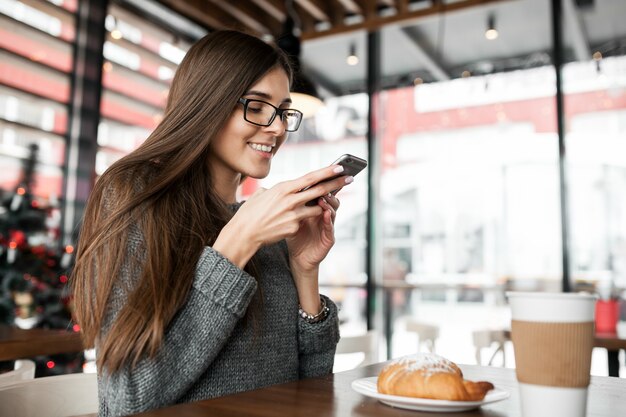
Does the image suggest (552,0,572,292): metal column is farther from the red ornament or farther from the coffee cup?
the coffee cup

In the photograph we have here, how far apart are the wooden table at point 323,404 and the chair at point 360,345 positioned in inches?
39.1

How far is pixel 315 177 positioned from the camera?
42.1 inches

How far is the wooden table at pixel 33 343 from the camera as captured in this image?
5.87 ft

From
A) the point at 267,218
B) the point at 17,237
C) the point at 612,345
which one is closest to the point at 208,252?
the point at 267,218

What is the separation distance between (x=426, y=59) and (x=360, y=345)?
3.45 m

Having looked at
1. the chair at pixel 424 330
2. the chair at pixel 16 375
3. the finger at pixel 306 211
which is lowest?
the chair at pixel 424 330

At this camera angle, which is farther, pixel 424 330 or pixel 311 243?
pixel 424 330

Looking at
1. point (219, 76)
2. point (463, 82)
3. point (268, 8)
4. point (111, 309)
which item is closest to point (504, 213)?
point (463, 82)

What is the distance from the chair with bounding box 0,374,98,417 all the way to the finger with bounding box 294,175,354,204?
1.94ft

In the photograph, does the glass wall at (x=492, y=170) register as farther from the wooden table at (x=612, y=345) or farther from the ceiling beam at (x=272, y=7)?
the wooden table at (x=612, y=345)

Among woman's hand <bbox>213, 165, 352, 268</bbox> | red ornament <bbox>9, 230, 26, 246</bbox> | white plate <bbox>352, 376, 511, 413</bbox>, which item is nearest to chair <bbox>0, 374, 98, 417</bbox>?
woman's hand <bbox>213, 165, 352, 268</bbox>

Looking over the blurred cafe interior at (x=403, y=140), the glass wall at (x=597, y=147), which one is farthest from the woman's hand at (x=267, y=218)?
the glass wall at (x=597, y=147)

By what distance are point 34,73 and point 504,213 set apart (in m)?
3.49

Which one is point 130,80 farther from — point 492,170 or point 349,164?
point 349,164
